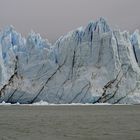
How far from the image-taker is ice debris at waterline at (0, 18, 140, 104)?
39.4 m

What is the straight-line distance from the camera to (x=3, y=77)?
42.8m

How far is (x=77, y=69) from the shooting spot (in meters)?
41.1

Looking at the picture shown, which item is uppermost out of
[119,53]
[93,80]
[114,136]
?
[119,53]

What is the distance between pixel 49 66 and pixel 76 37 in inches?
173

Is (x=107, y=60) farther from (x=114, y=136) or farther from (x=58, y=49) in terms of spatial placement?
(x=114, y=136)

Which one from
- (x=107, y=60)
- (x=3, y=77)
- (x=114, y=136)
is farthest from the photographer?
(x=3, y=77)

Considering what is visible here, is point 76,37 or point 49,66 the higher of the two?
point 76,37

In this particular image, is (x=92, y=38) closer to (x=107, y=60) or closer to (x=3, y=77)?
(x=107, y=60)

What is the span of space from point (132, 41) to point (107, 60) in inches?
198

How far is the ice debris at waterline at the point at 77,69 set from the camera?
39438mm

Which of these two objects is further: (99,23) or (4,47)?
(4,47)

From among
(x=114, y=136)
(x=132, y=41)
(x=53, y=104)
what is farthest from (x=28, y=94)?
(x=114, y=136)

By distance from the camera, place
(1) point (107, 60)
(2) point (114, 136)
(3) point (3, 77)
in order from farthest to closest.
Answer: (3) point (3, 77), (1) point (107, 60), (2) point (114, 136)

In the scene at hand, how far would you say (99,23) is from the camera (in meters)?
41.3
